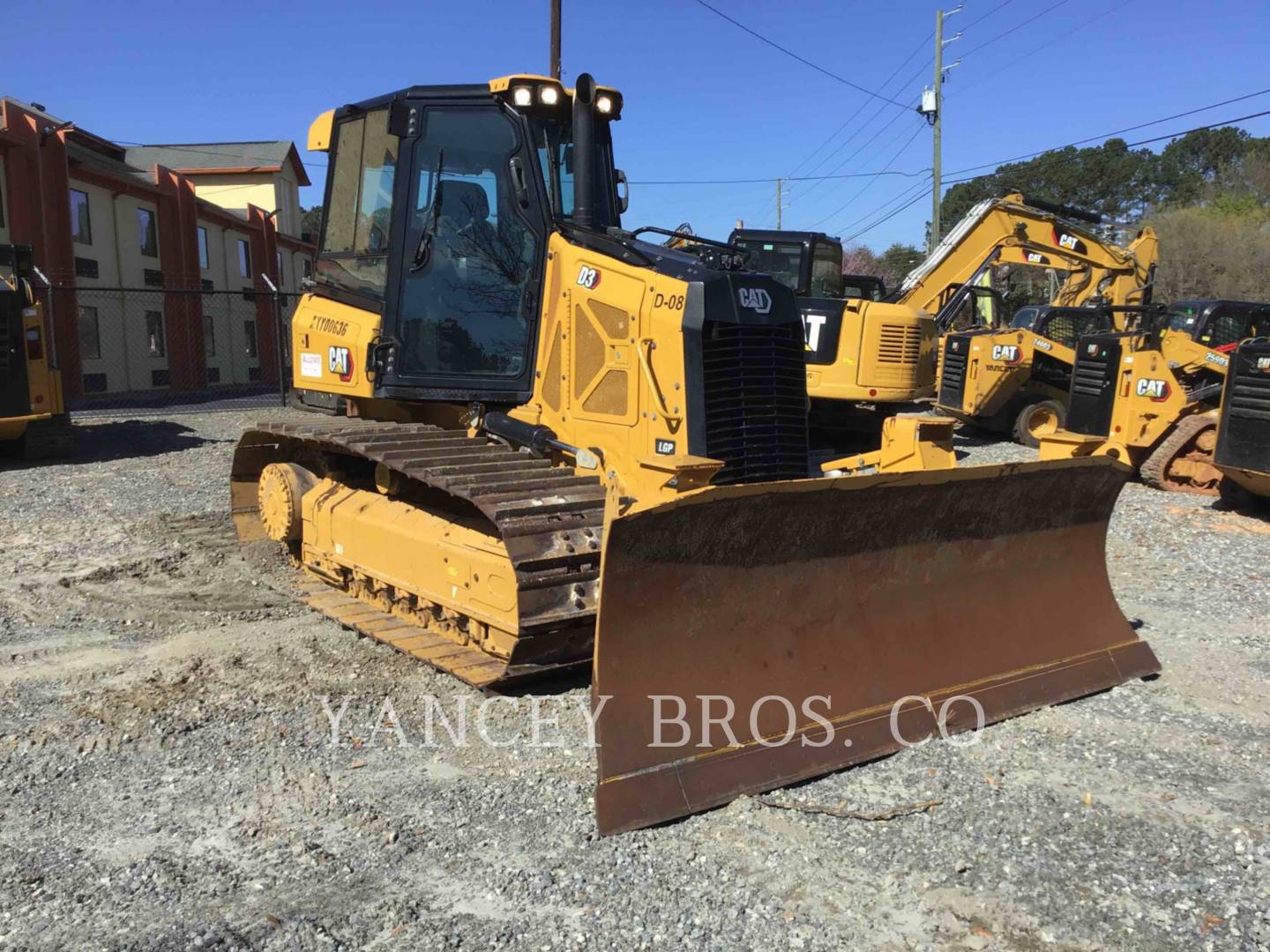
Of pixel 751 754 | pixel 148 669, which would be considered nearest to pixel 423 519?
pixel 148 669

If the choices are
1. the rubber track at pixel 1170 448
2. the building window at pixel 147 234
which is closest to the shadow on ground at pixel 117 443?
the building window at pixel 147 234

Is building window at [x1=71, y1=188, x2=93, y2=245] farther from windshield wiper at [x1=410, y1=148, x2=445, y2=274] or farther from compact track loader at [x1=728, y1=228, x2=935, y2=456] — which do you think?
windshield wiper at [x1=410, y1=148, x2=445, y2=274]

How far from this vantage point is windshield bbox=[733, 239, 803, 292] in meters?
12.4

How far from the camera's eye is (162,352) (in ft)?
83.6

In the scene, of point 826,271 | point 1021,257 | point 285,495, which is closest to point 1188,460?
point 826,271

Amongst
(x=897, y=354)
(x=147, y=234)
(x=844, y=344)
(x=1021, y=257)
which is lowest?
(x=897, y=354)

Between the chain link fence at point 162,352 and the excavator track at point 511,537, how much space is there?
39.2 feet

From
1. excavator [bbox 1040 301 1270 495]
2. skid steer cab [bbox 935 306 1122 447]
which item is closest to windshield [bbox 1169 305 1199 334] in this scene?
excavator [bbox 1040 301 1270 495]

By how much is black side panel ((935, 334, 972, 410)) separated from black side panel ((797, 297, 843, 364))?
414cm

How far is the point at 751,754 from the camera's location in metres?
3.87

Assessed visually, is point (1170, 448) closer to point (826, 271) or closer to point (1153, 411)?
point (1153, 411)

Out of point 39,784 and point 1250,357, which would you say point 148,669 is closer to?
point 39,784

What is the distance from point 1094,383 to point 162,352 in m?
21.8

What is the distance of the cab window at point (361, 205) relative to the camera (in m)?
5.83
